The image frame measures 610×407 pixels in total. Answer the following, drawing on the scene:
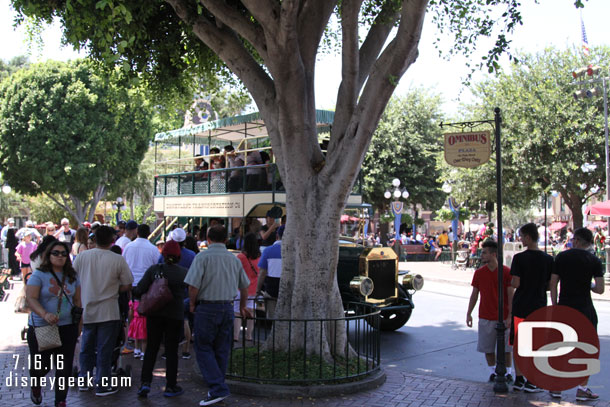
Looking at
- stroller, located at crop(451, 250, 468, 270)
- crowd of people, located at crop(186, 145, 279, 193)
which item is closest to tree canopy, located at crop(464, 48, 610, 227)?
stroller, located at crop(451, 250, 468, 270)

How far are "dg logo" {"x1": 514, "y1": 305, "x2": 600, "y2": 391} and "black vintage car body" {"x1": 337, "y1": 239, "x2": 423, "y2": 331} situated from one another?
333 cm

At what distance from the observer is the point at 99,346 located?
6.14m

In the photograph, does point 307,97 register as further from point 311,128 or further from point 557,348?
Answer: point 557,348

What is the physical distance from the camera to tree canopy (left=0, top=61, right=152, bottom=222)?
3275 cm

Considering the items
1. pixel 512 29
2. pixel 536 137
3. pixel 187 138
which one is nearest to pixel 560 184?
pixel 536 137

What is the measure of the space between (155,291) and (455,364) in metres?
4.43

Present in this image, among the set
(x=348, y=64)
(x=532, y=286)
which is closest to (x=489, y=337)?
(x=532, y=286)

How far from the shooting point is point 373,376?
6895mm

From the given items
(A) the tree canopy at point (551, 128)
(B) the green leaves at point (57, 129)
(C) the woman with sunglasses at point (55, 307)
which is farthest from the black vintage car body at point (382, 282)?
(B) the green leaves at point (57, 129)

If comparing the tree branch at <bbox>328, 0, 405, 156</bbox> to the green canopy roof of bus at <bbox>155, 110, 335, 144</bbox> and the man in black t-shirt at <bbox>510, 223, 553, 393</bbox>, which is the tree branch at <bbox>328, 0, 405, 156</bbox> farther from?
the green canopy roof of bus at <bbox>155, 110, 335, 144</bbox>

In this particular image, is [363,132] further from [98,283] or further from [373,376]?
[98,283]

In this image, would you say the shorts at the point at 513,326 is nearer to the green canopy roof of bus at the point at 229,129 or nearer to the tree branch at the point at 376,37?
the tree branch at the point at 376,37

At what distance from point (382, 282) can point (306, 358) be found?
3.62 m

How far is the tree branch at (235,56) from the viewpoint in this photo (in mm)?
7523
